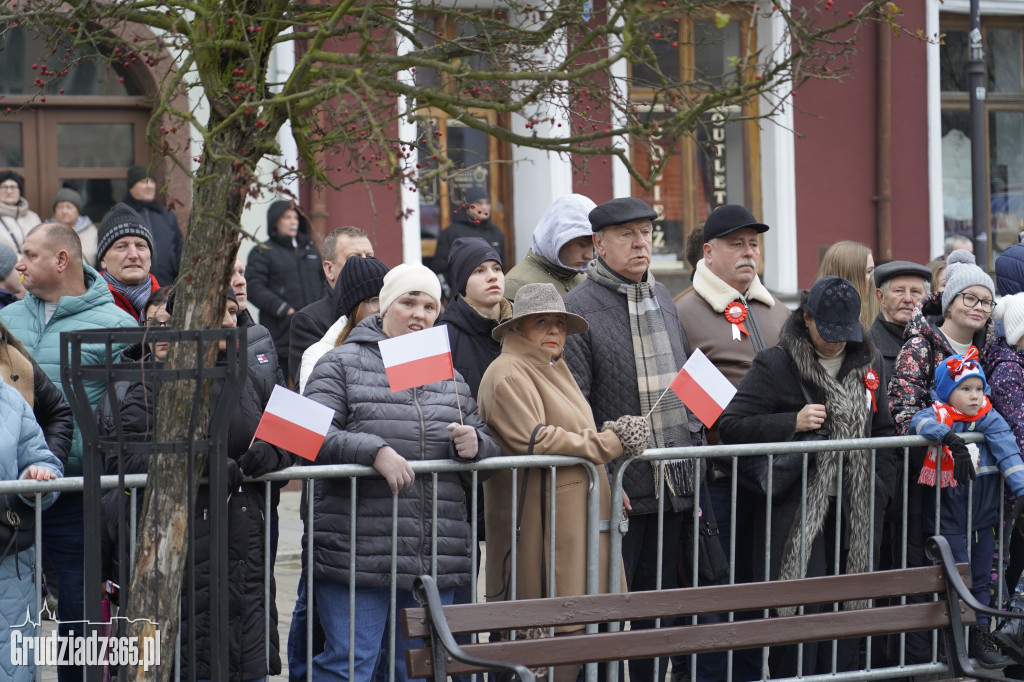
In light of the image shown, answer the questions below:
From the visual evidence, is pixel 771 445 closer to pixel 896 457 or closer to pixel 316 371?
pixel 896 457

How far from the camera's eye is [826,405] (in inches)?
229

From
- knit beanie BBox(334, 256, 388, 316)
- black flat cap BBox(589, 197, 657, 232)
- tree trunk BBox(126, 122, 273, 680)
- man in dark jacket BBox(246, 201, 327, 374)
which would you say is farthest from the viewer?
man in dark jacket BBox(246, 201, 327, 374)

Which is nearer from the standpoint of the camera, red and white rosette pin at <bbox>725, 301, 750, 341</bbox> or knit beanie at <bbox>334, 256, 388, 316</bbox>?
knit beanie at <bbox>334, 256, 388, 316</bbox>

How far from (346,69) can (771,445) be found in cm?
279

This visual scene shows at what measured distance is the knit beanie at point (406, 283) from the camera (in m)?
5.32

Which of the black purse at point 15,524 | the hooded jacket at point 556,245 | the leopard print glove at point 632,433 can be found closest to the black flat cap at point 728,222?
the hooded jacket at point 556,245

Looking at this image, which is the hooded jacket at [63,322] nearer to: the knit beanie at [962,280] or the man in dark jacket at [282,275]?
the knit beanie at [962,280]

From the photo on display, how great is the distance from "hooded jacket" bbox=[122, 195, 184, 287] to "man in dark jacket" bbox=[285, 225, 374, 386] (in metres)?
3.13

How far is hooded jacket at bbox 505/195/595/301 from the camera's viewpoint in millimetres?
6406

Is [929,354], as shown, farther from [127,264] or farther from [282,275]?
[282,275]

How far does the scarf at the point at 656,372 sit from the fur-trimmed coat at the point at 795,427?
251 mm

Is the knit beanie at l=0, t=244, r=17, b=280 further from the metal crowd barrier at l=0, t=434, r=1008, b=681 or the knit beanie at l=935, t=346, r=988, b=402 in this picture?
the knit beanie at l=935, t=346, r=988, b=402

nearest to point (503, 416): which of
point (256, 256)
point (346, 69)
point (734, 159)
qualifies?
point (346, 69)

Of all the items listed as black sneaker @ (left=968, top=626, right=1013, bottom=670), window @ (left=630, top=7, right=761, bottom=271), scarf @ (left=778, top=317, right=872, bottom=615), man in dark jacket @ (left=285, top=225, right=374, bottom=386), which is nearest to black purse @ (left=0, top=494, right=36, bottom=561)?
man in dark jacket @ (left=285, top=225, right=374, bottom=386)
